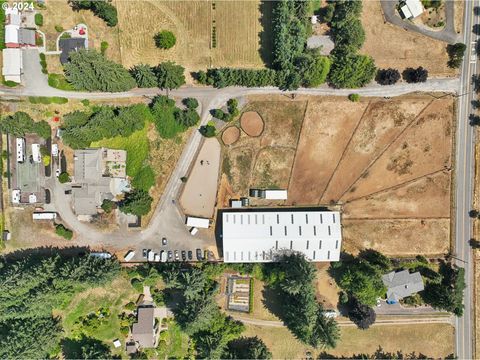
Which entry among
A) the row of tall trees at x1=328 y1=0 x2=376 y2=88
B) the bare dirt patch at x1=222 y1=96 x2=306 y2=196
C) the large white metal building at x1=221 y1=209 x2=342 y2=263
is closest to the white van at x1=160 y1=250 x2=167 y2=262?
the large white metal building at x1=221 y1=209 x2=342 y2=263

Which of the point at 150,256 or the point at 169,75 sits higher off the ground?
the point at 169,75

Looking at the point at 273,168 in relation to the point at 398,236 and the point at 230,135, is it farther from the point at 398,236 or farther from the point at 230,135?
the point at 398,236

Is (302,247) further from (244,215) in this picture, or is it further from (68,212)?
(68,212)

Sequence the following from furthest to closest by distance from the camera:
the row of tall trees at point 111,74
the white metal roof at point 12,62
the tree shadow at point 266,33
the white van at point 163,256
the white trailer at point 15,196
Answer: the white van at point 163,256, the tree shadow at point 266,33, the white trailer at point 15,196, the white metal roof at point 12,62, the row of tall trees at point 111,74

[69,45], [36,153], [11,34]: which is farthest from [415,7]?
[36,153]

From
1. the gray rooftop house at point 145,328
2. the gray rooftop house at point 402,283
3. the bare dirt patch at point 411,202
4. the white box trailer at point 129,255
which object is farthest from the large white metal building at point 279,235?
the gray rooftop house at point 145,328

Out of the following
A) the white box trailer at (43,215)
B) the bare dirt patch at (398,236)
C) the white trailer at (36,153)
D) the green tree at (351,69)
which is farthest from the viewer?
the bare dirt patch at (398,236)

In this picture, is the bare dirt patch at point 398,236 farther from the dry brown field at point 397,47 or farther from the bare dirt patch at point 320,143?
the dry brown field at point 397,47

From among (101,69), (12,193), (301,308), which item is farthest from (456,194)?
(12,193)
